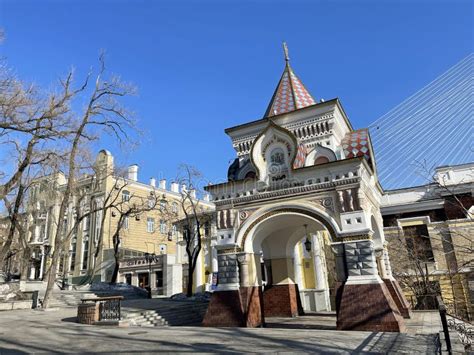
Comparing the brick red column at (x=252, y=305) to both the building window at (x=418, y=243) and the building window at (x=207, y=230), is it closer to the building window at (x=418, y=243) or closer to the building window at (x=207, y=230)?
the building window at (x=418, y=243)

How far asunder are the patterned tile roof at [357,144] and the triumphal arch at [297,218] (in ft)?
Answer: 0.12

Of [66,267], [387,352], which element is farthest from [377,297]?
[66,267]

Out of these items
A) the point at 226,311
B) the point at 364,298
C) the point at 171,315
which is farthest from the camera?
the point at 171,315

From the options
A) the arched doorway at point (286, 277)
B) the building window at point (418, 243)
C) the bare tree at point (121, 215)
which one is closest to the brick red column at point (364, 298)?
the arched doorway at point (286, 277)

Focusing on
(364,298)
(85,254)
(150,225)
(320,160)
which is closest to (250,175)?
(320,160)

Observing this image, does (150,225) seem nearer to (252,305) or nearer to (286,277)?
(286,277)

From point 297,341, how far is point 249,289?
4.01 metres

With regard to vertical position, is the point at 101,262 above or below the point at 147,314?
above

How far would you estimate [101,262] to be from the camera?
3441cm

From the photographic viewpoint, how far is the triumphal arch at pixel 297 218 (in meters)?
10.8

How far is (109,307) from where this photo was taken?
13.5 metres

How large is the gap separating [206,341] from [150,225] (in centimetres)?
3347

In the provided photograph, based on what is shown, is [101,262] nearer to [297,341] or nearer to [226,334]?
[226,334]

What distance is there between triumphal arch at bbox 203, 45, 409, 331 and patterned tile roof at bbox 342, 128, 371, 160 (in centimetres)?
4
